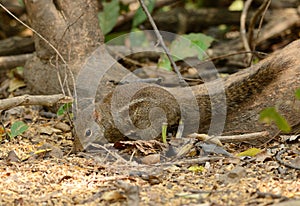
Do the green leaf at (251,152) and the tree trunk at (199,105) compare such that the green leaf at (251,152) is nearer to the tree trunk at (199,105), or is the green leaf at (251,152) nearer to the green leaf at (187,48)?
the tree trunk at (199,105)

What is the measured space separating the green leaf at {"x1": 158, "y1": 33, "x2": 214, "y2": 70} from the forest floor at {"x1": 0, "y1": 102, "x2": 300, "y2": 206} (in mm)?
1017

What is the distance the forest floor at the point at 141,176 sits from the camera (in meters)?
1.71

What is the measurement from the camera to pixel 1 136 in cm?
248

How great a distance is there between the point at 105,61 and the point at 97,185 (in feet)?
3.68

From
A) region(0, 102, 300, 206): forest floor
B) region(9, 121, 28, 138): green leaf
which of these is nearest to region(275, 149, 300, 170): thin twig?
region(0, 102, 300, 206): forest floor

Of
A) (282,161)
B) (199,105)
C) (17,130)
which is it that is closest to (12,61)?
(17,130)

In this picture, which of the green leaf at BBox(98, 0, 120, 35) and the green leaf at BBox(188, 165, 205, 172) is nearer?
the green leaf at BBox(188, 165, 205, 172)

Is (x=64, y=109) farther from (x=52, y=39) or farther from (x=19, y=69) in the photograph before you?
(x=19, y=69)

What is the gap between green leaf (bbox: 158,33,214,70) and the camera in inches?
127

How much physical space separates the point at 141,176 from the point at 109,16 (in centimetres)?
191

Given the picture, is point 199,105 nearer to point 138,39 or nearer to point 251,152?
point 251,152

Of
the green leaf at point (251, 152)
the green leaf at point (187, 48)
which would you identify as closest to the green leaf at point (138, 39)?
the green leaf at point (187, 48)

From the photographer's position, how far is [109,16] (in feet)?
11.9

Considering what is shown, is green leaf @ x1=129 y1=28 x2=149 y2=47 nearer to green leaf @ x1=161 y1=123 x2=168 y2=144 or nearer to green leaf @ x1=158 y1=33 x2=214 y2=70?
green leaf @ x1=158 y1=33 x2=214 y2=70
